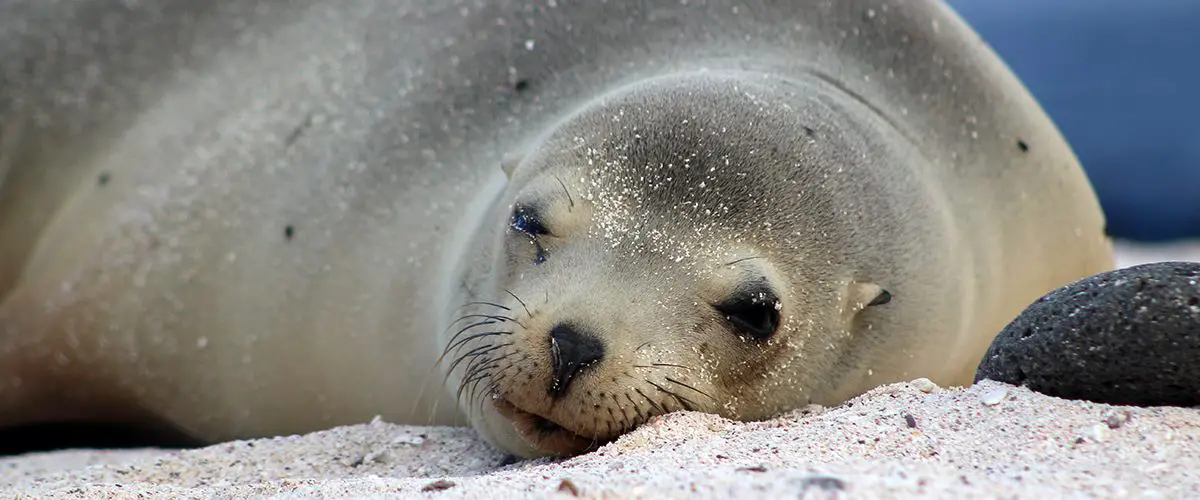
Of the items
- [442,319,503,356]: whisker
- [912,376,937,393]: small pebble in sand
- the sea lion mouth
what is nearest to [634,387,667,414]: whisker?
the sea lion mouth

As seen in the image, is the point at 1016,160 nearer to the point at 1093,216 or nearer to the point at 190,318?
the point at 1093,216

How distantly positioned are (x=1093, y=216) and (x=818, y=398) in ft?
4.70

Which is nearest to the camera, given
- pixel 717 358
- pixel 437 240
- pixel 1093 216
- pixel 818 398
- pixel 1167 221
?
pixel 717 358

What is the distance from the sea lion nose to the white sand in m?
0.13

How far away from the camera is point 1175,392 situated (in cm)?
204

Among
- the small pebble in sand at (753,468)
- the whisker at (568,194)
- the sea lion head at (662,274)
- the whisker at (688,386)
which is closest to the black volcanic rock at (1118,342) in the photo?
the sea lion head at (662,274)

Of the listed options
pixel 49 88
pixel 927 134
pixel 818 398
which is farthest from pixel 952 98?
pixel 49 88

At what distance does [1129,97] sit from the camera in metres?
8.30

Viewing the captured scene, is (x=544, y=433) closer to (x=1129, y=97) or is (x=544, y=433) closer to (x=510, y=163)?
(x=510, y=163)

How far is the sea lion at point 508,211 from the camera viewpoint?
2307 mm

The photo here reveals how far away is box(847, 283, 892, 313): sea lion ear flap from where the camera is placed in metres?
2.52

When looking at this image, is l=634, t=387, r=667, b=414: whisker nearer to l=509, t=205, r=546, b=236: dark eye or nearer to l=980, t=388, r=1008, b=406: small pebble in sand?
l=509, t=205, r=546, b=236: dark eye

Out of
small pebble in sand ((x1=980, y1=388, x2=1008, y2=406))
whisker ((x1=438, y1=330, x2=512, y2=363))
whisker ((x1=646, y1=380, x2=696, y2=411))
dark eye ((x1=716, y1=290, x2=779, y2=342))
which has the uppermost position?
dark eye ((x1=716, y1=290, x2=779, y2=342))

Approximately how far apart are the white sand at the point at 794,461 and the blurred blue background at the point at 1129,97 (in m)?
6.55
